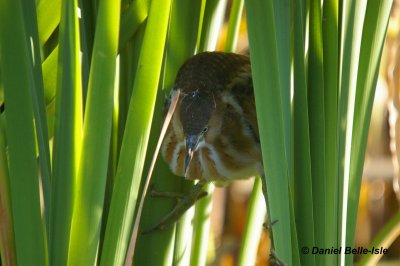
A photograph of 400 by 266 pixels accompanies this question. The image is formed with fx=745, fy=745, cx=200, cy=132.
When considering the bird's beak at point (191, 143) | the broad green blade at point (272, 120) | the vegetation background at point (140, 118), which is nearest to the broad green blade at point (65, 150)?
the vegetation background at point (140, 118)

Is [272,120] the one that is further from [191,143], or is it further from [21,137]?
[191,143]

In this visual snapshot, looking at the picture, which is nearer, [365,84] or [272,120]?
[272,120]

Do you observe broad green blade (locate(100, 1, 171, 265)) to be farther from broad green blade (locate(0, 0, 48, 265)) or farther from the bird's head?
the bird's head

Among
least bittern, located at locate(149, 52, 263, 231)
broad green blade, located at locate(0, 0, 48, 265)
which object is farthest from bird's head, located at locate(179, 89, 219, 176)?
broad green blade, located at locate(0, 0, 48, 265)

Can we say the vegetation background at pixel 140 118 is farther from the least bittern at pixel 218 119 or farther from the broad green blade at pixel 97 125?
the least bittern at pixel 218 119

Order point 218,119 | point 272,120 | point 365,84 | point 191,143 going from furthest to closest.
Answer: point 218,119
point 191,143
point 365,84
point 272,120

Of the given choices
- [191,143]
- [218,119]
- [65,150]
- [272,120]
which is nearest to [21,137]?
[65,150]

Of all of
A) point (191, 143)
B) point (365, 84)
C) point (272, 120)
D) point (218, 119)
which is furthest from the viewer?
point (218, 119)

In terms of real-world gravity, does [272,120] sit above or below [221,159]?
above
